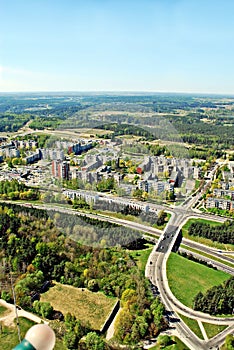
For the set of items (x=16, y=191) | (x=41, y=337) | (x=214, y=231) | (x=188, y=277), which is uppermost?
(x=41, y=337)

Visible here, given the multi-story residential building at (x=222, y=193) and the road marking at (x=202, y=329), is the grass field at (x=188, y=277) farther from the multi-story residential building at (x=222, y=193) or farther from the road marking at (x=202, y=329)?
the multi-story residential building at (x=222, y=193)

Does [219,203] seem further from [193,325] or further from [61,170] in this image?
[193,325]

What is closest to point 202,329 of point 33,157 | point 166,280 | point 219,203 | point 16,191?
point 166,280

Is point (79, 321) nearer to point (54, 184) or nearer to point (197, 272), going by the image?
point (197, 272)

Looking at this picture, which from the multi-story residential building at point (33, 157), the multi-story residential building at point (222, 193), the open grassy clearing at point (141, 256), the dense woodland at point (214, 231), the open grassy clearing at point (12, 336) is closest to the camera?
the open grassy clearing at point (12, 336)

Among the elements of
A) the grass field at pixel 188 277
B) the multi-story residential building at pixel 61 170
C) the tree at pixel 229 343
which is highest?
the multi-story residential building at pixel 61 170

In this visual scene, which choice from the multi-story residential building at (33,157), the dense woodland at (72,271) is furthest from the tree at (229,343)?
the multi-story residential building at (33,157)
